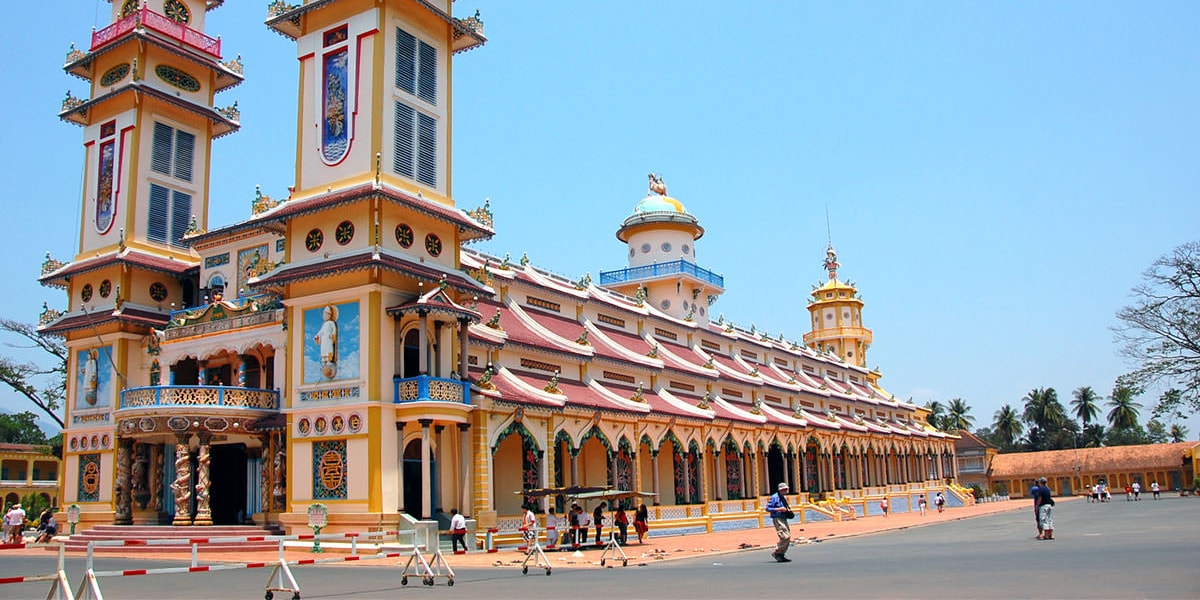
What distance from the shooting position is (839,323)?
8700 cm

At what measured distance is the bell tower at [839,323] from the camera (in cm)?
8625

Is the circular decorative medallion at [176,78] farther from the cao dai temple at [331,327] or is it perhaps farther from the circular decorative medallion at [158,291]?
the circular decorative medallion at [158,291]

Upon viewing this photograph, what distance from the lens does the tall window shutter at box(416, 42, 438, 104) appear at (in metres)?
31.1

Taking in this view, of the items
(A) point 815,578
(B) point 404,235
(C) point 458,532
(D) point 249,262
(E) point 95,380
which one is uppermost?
(D) point 249,262

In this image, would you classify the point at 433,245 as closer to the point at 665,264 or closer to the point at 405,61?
the point at 405,61

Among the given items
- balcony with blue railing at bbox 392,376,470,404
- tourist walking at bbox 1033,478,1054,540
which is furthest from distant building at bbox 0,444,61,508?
tourist walking at bbox 1033,478,1054,540

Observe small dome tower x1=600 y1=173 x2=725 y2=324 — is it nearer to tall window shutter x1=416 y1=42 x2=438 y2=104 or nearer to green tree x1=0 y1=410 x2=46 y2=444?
tall window shutter x1=416 y1=42 x2=438 y2=104

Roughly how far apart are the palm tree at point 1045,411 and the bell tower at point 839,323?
149 ft

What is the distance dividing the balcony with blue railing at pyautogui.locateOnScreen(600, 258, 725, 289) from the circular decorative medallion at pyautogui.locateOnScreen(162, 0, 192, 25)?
2713cm

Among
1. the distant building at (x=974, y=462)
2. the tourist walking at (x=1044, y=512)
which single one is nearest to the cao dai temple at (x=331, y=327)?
the tourist walking at (x=1044, y=512)

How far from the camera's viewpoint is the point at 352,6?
30297 millimetres

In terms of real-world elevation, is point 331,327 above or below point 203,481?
above

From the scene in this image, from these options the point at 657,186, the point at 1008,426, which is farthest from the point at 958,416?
the point at 657,186

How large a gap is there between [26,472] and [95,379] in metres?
45.3
